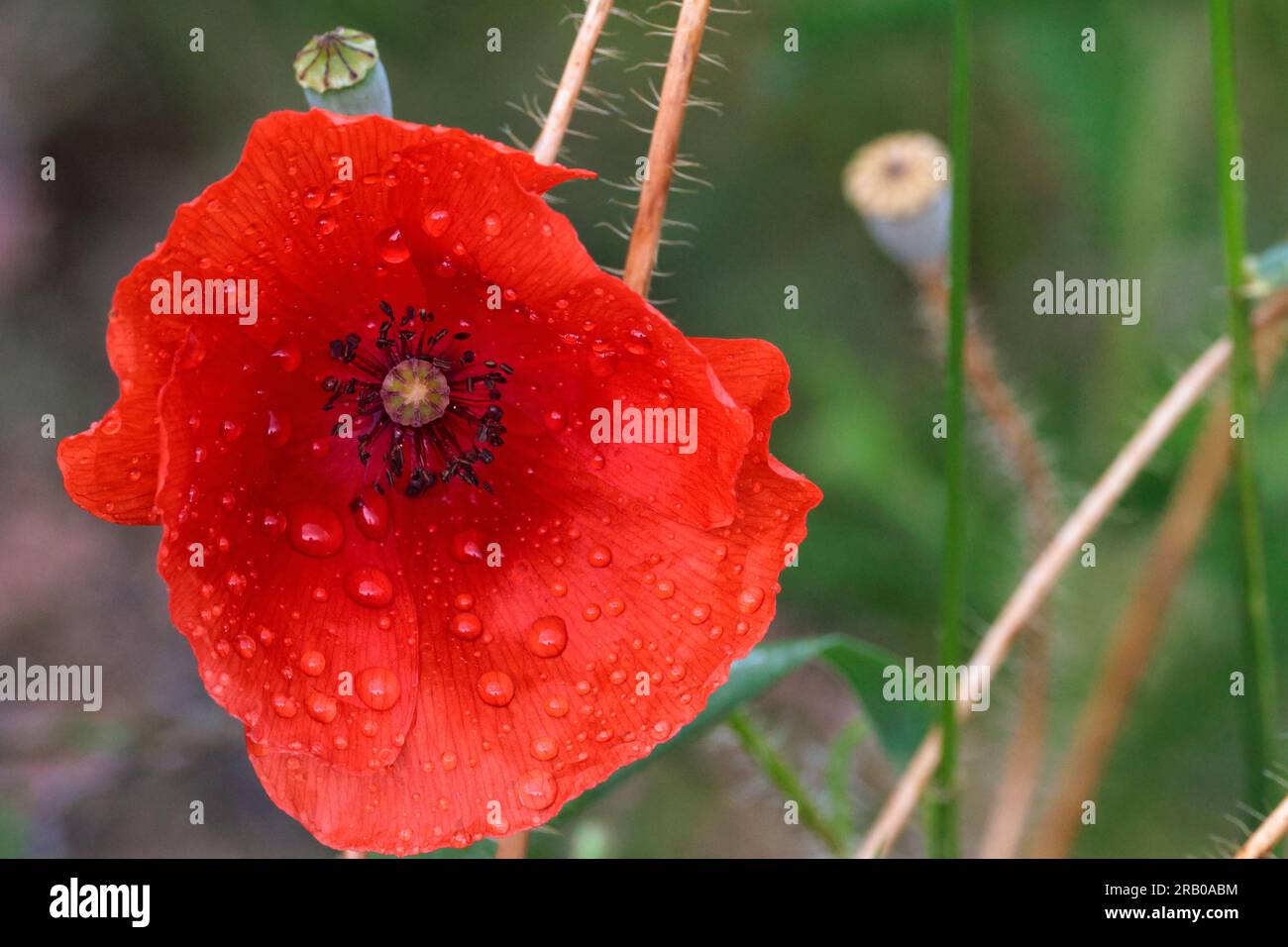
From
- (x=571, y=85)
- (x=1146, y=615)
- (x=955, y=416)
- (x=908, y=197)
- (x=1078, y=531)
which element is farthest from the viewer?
(x=1146, y=615)

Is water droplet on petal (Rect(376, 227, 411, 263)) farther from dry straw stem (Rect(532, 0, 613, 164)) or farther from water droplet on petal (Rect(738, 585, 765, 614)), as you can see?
water droplet on petal (Rect(738, 585, 765, 614))

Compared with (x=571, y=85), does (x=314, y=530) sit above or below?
below

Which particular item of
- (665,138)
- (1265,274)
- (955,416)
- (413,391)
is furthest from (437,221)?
(1265,274)

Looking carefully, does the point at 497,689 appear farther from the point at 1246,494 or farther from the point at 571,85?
the point at 1246,494

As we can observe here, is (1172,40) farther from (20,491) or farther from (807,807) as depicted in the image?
(20,491)

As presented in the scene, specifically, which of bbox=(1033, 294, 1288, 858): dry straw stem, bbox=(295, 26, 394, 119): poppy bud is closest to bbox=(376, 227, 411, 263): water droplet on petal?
bbox=(295, 26, 394, 119): poppy bud

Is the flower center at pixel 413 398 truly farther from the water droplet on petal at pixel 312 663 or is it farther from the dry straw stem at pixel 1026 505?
the dry straw stem at pixel 1026 505

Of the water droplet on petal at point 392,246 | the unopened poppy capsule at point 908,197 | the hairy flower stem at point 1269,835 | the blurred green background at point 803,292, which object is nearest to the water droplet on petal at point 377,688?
the water droplet on petal at point 392,246
